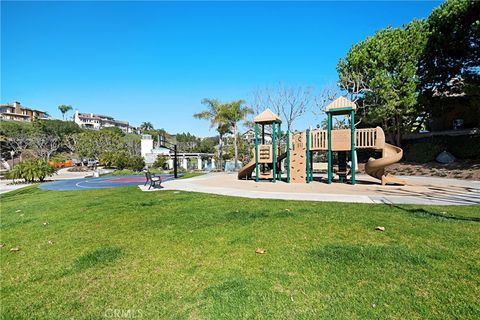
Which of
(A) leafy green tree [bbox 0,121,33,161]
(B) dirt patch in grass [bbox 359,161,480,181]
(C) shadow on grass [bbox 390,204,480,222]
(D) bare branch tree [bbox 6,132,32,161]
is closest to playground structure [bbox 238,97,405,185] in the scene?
(B) dirt patch in grass [bbox 359,161,480,181]

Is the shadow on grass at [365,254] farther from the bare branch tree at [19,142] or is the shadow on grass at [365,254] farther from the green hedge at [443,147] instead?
the bare branch tree at [19,142]

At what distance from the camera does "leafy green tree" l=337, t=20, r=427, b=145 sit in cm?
2462

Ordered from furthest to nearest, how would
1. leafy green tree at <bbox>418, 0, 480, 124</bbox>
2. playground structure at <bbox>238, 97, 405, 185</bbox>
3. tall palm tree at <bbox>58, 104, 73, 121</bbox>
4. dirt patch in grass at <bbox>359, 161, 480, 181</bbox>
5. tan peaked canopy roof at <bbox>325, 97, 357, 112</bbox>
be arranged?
tall palm tree at <bbox>58, 104, 73, 121</bbox> < leafy green tree at <bbox>418, 0, 480, 124</bbox> < dirt patch in grass at <bbox>359, 161, 480, 181</bbox> < tan peaked canopy roof at <bbox>325, 97, 357, 112</bbox> < playground structure at <bbox>238, 97, 405, 185</bbox>

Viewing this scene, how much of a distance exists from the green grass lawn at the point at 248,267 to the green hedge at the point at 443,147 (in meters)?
20.8

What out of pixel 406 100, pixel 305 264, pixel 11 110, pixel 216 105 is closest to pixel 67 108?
pixel 11 110

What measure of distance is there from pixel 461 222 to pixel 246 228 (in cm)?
443

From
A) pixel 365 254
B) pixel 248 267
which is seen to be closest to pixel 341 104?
pixel 365 254

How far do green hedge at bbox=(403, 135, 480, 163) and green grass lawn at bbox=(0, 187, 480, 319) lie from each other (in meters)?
20.8

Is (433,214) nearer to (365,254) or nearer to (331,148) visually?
(365,254)

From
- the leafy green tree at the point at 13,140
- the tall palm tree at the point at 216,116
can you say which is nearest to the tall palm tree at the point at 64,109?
the leafy green tree at the point at 13,140

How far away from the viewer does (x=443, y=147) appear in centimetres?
2369

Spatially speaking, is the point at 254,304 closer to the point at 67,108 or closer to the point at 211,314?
the point at 211,314

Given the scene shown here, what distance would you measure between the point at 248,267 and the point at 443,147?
88.4 ft

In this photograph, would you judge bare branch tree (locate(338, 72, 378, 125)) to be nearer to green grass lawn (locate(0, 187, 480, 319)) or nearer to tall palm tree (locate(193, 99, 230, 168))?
tall palm tree (locate(193, 99, 230, 168))
